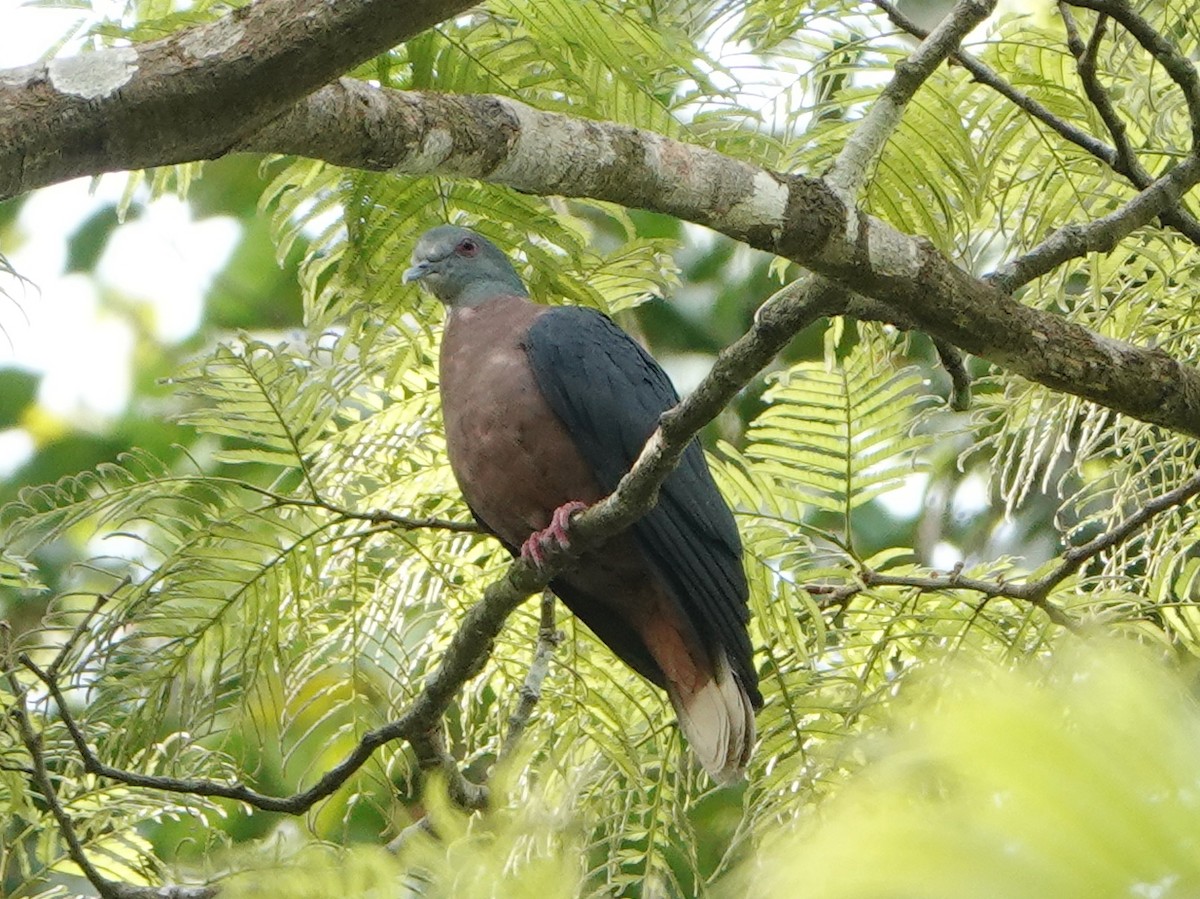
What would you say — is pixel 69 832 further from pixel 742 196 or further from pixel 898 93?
pixel 898 93

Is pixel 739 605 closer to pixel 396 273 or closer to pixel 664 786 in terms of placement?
pixel 664 786

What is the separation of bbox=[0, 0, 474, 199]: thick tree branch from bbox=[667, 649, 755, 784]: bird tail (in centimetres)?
164

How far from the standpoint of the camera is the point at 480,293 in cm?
361

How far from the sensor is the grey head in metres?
3.37

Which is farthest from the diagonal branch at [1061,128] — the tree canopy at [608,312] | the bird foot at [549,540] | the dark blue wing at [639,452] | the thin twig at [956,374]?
the bird foot at [549,540]

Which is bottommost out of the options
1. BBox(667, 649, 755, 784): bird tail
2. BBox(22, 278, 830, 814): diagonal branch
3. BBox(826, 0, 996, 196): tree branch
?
BBox(667, 649, 755, 784): bird tail

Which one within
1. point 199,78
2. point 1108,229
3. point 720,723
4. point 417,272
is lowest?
point 720,723

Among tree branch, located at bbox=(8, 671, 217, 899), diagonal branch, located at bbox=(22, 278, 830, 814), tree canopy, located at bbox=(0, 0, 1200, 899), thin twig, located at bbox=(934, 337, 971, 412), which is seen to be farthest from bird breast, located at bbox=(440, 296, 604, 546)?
tree branch, located at bbox=(8, 671, 217, 899)

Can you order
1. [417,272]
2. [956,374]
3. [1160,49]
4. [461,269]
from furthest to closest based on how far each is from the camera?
[461,269], [417,272], [956,374], [1160,49]

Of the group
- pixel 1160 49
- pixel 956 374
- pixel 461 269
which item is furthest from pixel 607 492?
pixel 1160 49

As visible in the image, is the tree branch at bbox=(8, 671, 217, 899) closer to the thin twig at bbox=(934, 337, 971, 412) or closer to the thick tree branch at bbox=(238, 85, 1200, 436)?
the thick tree branch at bbox=(238, 85, 1200, 436)

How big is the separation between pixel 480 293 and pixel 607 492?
75 centimetres

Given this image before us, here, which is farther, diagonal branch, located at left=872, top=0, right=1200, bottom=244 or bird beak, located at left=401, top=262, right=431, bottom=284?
bird beak, located at left=401, top=262, right=431, bottom=284

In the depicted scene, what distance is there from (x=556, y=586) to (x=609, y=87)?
109 cm
